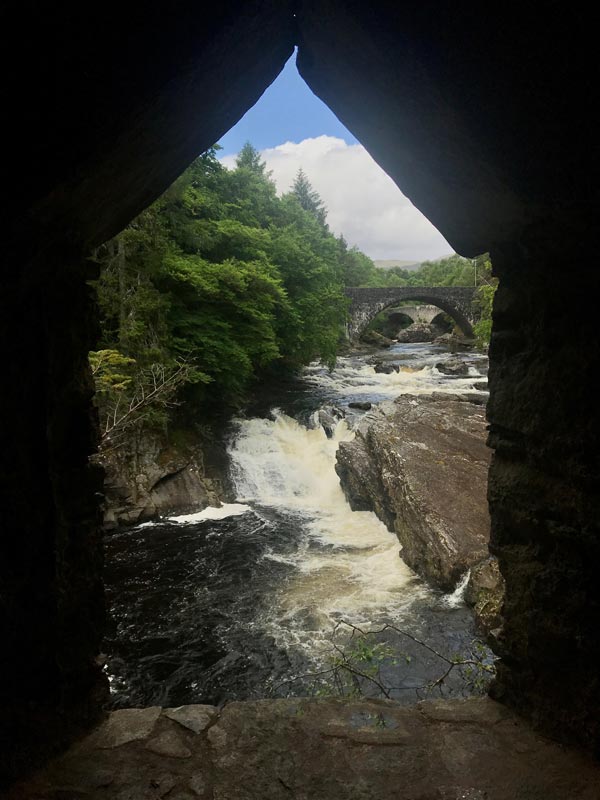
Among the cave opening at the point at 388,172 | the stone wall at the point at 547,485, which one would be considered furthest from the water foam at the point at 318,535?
the cave opening at the point at 388,172

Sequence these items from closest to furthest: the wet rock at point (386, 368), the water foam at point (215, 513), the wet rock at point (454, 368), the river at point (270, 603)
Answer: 1. the river at point (270, 603)
2. the water foam at point (215, 513)
3. the wet rock at point (454, 368)
4. the wet rock at point (386, 368)

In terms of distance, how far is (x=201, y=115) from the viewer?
211 centimetres

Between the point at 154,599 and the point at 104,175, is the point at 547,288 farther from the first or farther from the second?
the point at 154,599

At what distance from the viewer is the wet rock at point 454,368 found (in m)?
20.2

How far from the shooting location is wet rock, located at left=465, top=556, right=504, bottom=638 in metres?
5.35

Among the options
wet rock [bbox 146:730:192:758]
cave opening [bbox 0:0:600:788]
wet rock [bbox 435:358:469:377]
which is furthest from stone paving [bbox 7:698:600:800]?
wet rock [bbox 435:358:469:377]

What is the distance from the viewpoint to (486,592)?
563 cm

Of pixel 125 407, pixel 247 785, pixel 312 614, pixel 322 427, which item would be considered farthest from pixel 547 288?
pixel 322 427

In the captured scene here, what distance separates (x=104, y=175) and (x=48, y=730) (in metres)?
2.35

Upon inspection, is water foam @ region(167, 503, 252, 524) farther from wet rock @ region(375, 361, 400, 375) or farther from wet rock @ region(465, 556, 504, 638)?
wet rock @ region(375, 361, 400, 375)

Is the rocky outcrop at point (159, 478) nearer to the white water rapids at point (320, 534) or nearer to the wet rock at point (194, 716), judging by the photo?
the white water rapids at point (320, 534)

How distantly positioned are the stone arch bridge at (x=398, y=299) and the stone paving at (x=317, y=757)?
29.6 metres

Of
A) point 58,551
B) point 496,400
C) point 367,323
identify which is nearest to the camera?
point 58,551

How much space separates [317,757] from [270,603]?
4.53 meters
